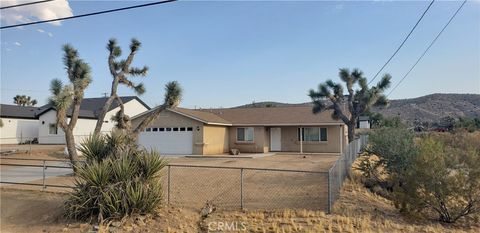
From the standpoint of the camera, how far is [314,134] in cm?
2733

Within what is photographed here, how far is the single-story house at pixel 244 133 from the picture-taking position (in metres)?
25.6

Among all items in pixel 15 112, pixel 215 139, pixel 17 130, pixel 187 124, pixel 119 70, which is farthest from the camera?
pixel 15 112

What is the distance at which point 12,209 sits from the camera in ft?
30.6

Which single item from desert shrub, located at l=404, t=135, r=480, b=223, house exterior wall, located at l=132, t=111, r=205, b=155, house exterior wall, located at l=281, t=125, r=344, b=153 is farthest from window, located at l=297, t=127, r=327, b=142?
desert shrub, located at l=404, t=135, r=480, b=223

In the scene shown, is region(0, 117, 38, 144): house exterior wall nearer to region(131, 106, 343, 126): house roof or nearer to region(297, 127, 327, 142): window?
region(131, 106, 343, 126): house roof

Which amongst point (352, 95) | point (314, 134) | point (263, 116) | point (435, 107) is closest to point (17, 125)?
point (263, 116)

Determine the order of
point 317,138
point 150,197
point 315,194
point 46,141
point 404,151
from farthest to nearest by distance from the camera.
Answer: point 46,141 → point 317,138 → point 404,151 → point 315,194 → point 150,197

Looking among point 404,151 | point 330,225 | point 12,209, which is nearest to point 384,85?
point 404,151

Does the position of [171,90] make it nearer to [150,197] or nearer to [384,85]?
[150,197]

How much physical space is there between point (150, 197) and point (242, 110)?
2456 centimetres

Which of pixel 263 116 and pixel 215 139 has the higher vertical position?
pixel 263 116

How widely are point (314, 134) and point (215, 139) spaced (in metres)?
8.12

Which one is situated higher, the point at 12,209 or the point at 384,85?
the point at 384,85

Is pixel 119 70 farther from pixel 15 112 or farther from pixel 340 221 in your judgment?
pixel 15 112
